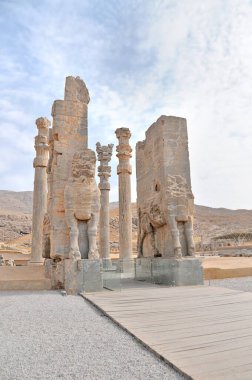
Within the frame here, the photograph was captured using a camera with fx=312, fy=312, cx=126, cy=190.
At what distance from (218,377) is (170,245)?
561 cm

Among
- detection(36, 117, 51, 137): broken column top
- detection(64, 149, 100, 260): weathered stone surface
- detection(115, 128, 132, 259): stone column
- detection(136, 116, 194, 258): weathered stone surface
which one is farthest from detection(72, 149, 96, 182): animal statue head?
detection(36, 117, 51, 137): broken column top

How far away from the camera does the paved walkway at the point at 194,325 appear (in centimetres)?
244

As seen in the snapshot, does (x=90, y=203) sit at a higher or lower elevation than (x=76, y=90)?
lower

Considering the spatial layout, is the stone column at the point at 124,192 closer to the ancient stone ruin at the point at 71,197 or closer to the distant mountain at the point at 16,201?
the ancient stone ruin at the point at 71,197

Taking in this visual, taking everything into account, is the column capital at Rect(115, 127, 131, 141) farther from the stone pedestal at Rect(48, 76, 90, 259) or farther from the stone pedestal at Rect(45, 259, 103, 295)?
the stone pedestal at Rect(45, 259, 103, 295)

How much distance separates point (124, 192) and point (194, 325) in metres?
9.16

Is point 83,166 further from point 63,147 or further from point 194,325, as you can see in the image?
point 194,325

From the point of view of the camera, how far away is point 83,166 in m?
7.14

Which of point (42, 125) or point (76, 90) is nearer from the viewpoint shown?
point (76, 90)

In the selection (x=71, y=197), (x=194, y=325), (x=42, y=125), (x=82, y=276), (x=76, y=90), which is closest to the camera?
(x=194, y=325)

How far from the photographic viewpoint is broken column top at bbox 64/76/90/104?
772cm

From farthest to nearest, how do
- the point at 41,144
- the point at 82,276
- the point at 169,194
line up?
the point at 41,144, the point at 169,194, the point at 82,276

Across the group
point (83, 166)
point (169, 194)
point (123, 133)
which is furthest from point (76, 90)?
point (123, 133)

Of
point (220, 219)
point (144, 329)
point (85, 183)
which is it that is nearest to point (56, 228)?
point (85, 183)
